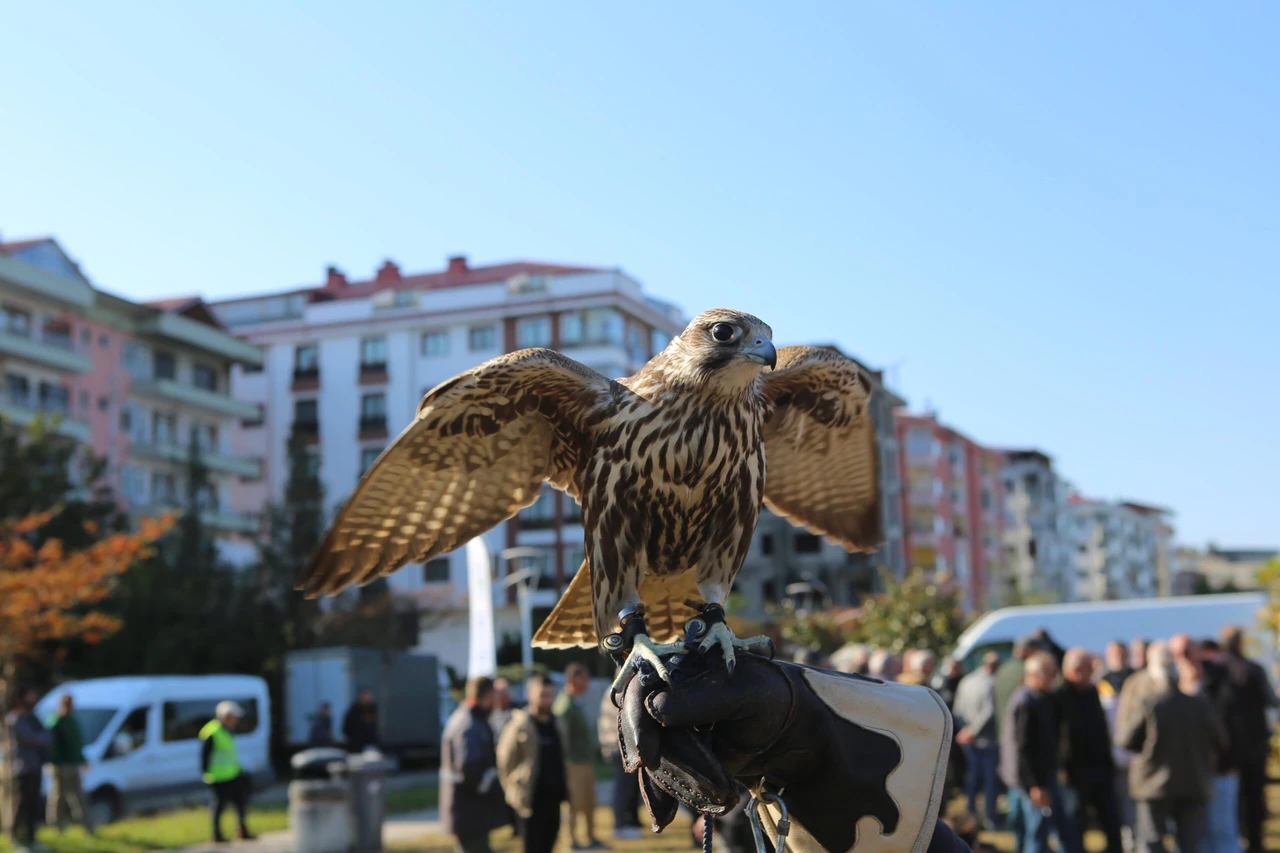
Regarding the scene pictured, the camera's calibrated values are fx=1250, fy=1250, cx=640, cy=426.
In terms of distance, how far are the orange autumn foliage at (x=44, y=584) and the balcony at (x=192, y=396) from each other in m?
22.5

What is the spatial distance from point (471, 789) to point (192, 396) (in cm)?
4025

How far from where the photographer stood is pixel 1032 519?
98188 mm

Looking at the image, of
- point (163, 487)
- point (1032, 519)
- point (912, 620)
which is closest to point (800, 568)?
point (163, 487)

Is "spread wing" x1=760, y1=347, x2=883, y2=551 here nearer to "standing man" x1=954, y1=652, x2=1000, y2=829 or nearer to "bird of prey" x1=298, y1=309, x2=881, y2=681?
"bird of prey" x1=298, y1=309, x2=881, y2=681

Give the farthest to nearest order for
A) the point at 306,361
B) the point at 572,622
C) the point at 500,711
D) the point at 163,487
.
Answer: the point at 306,361 → the point at 163,487 → the point at 500,711 → the point at 572,622

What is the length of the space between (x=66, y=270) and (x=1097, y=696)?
39876mm

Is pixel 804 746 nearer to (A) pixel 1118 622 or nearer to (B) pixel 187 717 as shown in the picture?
(A) pixel 1118 622

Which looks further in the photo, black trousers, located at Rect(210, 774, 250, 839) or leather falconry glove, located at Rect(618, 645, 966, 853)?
black trousers, located at Rect(210, 774, 250, 839)

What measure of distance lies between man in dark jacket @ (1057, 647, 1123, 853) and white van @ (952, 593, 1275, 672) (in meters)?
7.49

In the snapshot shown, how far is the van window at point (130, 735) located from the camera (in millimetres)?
18375

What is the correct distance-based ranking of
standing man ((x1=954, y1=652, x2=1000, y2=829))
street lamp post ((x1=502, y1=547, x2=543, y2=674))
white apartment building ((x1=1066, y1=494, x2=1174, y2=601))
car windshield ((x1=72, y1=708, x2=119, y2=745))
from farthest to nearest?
1. white apartment building ((x1=1066, y1=494, x2=1174, y2=601))
2. street lamp post ((x1=502, y1=547, x2=543, y2=674))
3. car windshield ((x1=72, y1=708, x2=119, y2=745))
4. standing man ((x1=954, y1=652, x2=1000, y2=829))

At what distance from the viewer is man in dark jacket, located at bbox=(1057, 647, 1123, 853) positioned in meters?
9.08

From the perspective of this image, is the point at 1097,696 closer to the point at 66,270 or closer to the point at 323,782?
the point at 323,782

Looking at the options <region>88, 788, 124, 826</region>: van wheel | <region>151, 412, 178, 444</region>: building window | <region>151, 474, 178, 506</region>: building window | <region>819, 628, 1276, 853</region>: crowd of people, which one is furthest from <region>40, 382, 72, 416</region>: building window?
<region>819, 628, 1276, 853</region>: crowd of people
